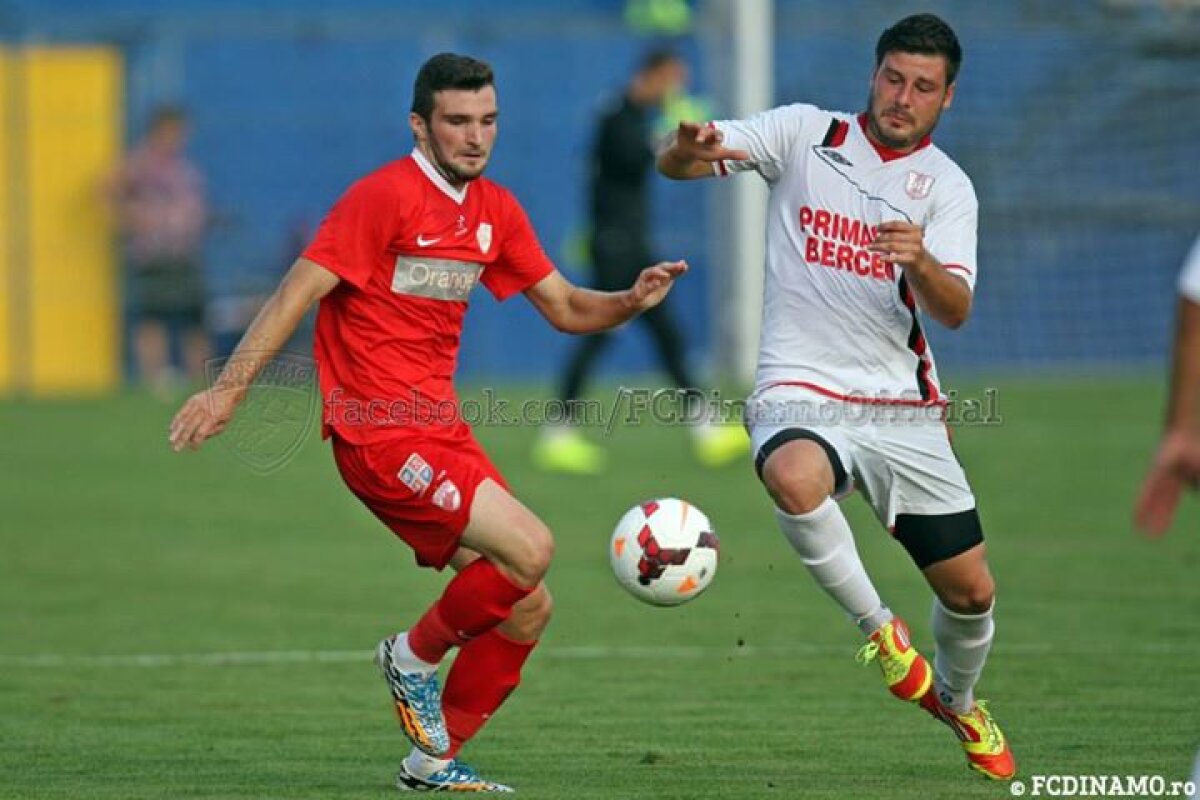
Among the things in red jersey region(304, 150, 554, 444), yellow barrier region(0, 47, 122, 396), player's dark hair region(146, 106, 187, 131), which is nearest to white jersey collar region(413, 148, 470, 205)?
red jersey region(304, 150, 554, 444)

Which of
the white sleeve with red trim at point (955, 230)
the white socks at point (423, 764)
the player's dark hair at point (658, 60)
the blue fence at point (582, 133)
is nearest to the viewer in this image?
the white socks at point (423, 764)

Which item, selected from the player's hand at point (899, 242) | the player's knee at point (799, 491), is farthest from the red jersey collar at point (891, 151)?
the player's knee at point (799, 491)

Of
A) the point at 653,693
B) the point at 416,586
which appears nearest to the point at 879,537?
the point at 416,586

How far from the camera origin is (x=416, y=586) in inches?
443

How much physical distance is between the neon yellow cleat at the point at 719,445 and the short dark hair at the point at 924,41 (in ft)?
30.3

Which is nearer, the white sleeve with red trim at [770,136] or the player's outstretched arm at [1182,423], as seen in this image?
the player's outstretched arm at [1182,423]

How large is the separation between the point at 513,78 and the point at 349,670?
53.1ft

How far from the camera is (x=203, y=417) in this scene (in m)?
6.43

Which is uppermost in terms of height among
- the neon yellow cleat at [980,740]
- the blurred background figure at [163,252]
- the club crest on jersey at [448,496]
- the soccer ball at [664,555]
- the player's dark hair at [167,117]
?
the club crest on jersey at [448,496]

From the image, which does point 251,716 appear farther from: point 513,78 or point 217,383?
point 513,78

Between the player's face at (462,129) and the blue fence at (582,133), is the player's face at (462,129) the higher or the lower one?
the higher one

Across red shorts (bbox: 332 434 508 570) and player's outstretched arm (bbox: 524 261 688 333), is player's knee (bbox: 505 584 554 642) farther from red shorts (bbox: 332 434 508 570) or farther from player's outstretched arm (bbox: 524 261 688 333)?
player's outstretched arm (bbox: 524 261 688 333)

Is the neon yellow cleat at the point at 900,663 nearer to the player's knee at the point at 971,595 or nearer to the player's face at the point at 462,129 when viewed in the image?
the player's knee at the point at 971,595

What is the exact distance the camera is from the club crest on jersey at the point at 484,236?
23.0 feet
